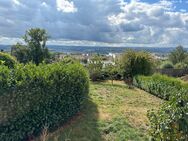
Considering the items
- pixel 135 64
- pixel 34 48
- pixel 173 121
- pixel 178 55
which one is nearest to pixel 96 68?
pixel 135 64

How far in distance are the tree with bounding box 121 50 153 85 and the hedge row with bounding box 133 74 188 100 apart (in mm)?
3681

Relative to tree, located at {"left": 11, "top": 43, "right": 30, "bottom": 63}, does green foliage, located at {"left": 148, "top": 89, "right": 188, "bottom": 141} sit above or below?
above

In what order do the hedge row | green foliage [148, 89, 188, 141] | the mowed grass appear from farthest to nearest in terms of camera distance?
1. the hedge row
2. the mowed grass
3. green foliage [148, 89, 188, 141]

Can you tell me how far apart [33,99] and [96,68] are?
18.1 m

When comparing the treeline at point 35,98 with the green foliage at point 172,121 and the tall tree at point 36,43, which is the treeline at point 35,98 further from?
the tall tree at point 36,43

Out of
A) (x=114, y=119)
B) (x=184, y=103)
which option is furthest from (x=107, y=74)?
(x=184, y=103)

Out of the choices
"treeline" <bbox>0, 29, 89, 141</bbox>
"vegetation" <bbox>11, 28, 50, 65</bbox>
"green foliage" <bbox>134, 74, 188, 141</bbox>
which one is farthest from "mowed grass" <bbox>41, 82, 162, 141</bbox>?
"vegetation" <bbox>11, 28, 50, 65</bbox>

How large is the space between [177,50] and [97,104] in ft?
151

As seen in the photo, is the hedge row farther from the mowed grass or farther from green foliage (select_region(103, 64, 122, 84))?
the mowed grass

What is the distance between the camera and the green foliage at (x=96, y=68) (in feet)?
83.7

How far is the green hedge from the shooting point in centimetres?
737

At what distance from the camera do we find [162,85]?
18.7m

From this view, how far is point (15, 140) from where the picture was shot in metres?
7.71

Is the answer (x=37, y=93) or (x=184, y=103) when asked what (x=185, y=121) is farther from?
(x=37, y=93)
